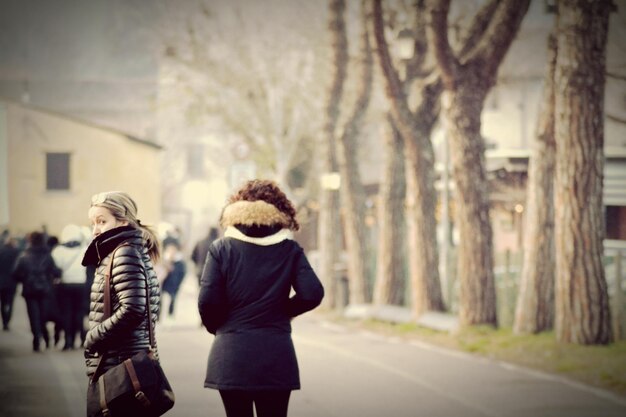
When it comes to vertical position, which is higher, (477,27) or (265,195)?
(477,27)

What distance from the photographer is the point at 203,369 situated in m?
15.2

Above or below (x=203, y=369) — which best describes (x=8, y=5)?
above

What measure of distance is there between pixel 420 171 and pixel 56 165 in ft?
114

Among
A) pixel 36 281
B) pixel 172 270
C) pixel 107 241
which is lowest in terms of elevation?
pixel 172 270

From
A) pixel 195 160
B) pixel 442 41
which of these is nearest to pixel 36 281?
pixel 442 41

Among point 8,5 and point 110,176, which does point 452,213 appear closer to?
point 110,176

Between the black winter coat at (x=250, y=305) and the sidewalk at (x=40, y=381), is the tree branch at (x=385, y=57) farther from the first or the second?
the black winter coat at (x=250, y=305)

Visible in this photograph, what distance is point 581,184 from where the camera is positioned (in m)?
16.0

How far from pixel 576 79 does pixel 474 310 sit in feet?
15.8

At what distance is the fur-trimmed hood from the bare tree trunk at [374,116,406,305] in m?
17.7

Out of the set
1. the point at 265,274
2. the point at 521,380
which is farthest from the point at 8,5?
the point at 265,274

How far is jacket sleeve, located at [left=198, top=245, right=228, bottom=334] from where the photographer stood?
6535mm

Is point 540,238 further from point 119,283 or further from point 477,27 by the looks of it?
point 119,283

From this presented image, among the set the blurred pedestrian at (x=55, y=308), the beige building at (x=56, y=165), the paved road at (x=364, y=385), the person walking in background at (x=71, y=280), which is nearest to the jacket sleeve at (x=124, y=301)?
the paved road at (x=364, y=385)
